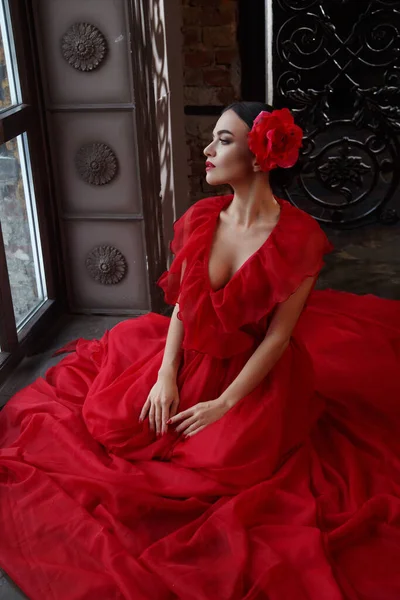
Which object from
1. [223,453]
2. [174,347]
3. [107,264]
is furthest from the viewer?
[107,264]

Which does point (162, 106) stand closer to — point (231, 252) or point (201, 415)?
point (231, 252)

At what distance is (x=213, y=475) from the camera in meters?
1.86

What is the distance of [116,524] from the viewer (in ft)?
5.87

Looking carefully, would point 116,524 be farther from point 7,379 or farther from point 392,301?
point 392,301

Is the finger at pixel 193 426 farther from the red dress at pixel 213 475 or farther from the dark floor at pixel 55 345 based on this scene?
the dark floor at pixel 55 345

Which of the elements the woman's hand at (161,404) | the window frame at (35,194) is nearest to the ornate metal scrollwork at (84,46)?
the window frame at (35,194)

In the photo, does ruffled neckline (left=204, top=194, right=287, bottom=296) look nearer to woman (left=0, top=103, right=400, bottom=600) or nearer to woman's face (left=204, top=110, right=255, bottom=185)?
woman (left=0, top=103, right=400, bottom=600)

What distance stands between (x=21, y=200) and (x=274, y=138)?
4.27 feet

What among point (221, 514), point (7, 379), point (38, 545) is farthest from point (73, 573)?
point (7, 379)

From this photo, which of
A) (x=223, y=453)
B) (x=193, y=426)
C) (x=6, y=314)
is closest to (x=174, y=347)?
(x=193, y=426)

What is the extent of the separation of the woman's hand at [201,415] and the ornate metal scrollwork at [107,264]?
116 centimetres

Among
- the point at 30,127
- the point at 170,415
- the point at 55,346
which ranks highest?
the point at 30,127

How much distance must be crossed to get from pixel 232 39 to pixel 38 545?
2.38 metres

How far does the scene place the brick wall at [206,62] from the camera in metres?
3.28
